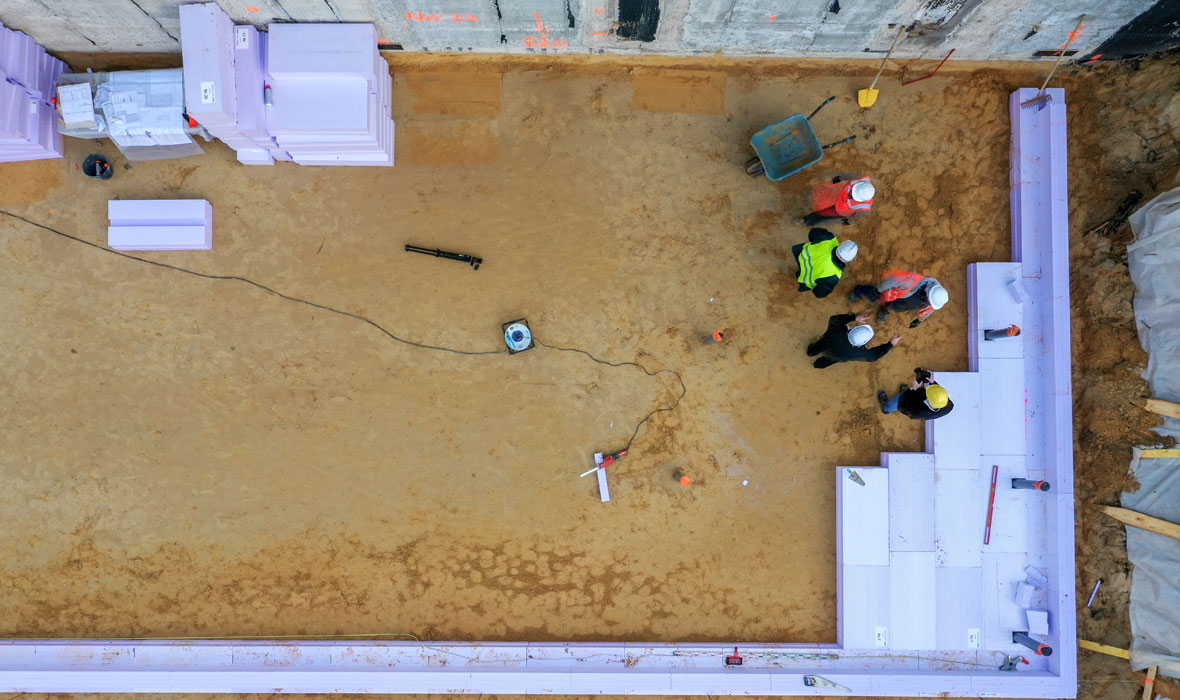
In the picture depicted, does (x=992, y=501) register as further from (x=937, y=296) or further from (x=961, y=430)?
(x=937, y=296)

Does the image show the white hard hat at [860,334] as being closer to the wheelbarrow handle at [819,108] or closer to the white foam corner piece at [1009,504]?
the white foam corner piece at [1009,504]

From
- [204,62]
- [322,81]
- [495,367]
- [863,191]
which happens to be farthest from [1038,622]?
[204,62]

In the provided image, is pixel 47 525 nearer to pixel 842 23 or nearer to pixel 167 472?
pixel 167 472

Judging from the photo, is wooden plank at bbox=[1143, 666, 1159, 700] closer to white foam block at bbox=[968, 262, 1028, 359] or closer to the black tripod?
white foam block at bbox=[968, 262, 1028, 359]

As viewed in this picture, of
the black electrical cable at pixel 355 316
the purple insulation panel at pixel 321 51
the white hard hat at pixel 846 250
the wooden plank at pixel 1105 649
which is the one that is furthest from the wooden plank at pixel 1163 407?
the purple insulation panel at pixel 321 51

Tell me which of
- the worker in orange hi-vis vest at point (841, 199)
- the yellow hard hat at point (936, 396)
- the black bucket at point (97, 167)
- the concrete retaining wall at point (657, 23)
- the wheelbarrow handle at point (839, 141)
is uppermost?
the concrete retaining wall at point (657, 23)

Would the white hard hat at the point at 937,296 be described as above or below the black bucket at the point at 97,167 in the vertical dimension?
below

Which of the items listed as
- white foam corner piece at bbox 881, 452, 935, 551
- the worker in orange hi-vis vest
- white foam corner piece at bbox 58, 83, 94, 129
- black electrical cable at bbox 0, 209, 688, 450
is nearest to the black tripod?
black electrical cable at bbox 0, 209, 688, 450
